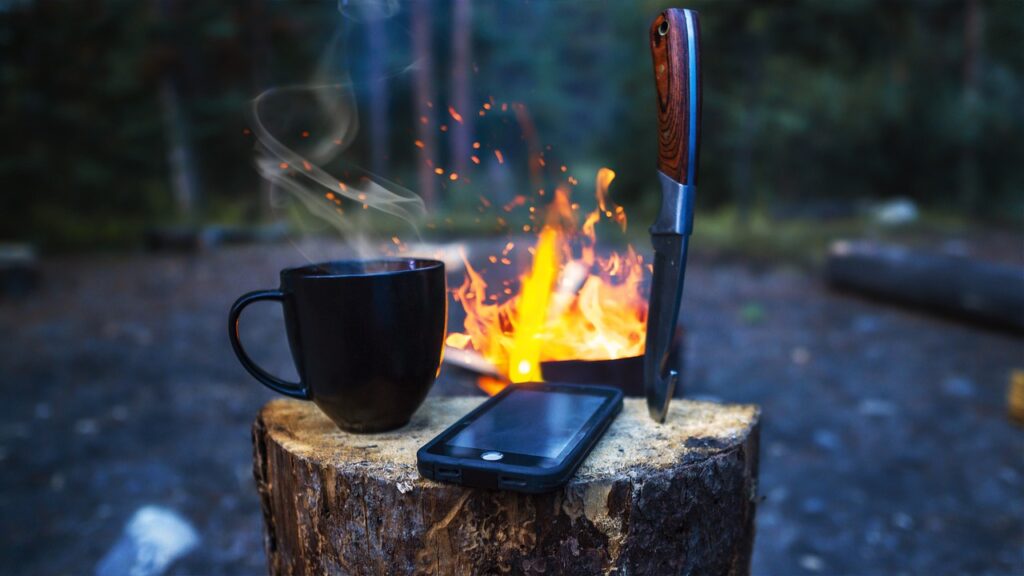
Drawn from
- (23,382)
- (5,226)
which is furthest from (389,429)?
(5,226)

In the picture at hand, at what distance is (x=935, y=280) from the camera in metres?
5.70

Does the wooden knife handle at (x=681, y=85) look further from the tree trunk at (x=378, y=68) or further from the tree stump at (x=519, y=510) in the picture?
the tree trunk at (x=378, y=68)

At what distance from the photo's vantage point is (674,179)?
1096 millimetres

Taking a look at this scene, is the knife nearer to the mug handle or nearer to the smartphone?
the smartphone

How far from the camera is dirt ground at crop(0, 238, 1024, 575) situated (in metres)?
2.53

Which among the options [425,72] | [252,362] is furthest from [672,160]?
[425,72]

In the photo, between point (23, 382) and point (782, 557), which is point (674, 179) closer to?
point (782, 557)

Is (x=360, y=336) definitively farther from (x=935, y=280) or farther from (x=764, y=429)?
(x=935, y=280)

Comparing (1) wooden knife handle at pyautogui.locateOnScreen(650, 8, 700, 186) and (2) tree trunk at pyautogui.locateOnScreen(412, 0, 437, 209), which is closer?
(1) wooden knife handle at pyautogui.locateOnScreen(650, 8, 700, 186)

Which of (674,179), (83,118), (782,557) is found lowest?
(782,557)

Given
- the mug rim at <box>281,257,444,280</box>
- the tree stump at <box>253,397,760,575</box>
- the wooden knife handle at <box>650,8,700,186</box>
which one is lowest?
the tree stump at <box>253,397,760,575</box>

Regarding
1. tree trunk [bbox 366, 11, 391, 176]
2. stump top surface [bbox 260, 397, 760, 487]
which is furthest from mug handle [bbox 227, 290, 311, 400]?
tree trunk [bbox 366, 11, 391, 176]

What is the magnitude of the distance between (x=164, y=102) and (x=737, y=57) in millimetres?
12062

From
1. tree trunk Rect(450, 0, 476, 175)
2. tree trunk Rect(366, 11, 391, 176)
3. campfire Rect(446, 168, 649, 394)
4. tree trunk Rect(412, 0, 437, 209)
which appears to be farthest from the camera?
tree trunk Rect(366, 11, 391, 176)
